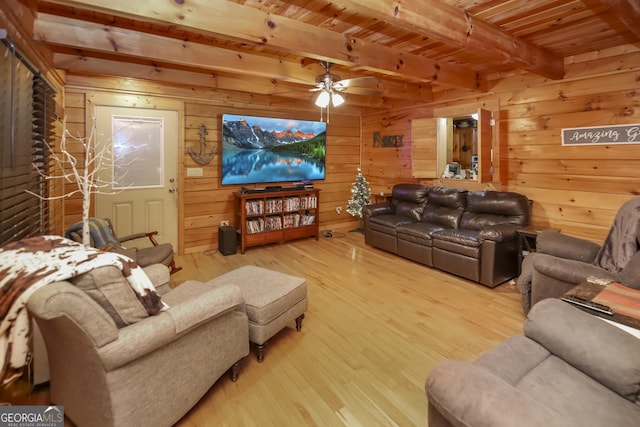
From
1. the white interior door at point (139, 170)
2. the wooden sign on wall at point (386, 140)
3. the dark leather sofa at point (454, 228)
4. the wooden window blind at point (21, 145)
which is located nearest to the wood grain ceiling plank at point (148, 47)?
the wooden window blind at point (21, 145)

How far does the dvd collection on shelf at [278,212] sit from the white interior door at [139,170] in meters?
1.09

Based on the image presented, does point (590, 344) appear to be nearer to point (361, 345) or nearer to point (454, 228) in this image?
point (361, 345)

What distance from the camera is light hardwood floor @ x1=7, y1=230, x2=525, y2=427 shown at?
1816 mm

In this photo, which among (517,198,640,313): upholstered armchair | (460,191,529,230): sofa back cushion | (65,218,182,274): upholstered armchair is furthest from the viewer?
(460,191,529,230): sofa back cushion

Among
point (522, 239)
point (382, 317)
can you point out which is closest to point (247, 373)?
point (382, 317)

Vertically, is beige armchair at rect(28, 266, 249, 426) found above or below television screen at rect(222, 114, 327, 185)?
below

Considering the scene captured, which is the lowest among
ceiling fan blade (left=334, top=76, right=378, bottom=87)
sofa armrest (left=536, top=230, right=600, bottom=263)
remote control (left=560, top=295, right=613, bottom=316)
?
remote control (left=560, top=295, right=613, bottom=316)

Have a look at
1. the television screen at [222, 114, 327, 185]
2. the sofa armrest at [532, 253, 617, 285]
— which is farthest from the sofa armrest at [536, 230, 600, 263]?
the television screen at [222, 114, 327, 185]

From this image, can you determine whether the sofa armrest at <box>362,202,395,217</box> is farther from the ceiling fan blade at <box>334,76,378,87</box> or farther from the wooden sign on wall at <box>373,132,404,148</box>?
the ceiling fan blade at <box>334,76,378,87</box>

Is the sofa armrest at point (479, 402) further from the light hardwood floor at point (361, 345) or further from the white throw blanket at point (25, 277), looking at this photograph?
the white throw blanket at point (25, 277)

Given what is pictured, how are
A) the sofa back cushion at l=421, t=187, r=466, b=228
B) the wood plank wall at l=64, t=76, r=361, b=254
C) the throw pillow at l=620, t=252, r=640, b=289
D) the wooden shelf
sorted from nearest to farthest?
the throw pillow at l=620, t=252, r=640, b=289 < the wood plank wall at l=64, t=76, r=361, b=254 < the sofa back cushion at l=421, t=187, r=466, b=228 < the wooden shelf

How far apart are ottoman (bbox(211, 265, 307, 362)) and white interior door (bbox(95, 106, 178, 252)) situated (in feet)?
8.02

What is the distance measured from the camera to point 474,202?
4.29 metres

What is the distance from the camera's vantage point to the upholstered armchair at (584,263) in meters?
2.30
